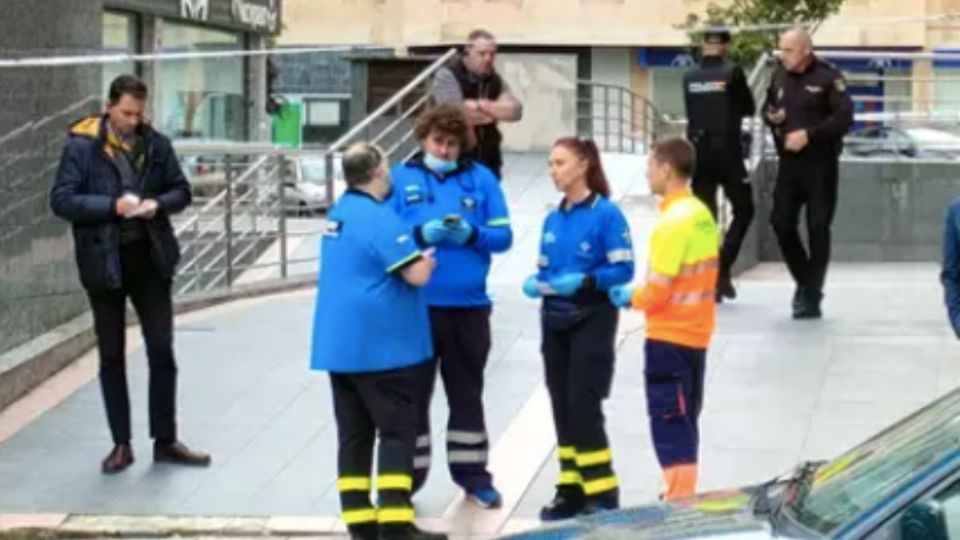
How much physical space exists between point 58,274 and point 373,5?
32.1 metres

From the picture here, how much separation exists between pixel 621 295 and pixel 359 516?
1332mm

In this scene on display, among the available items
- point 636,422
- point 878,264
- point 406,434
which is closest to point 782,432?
point 636,422

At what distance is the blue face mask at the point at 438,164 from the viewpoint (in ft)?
27.1

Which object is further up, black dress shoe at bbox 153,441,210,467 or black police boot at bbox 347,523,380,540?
black dress shoe at bbox 153,441,210,467

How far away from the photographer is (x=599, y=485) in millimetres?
8078

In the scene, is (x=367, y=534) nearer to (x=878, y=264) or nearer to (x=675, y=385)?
(x=675, y=385)

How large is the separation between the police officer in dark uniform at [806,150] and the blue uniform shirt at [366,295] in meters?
5.19

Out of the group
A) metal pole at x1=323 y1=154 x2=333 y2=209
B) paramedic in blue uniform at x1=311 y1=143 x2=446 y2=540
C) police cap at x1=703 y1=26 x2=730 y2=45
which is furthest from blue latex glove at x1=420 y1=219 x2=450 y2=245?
metal pole at x1=323 y1=154 x2=333 y2=209

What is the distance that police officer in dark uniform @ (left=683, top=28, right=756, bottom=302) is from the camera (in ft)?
41.6

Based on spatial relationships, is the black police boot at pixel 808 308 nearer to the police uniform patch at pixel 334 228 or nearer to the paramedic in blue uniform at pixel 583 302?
the paramedic in blue uniform at pixel 583 302

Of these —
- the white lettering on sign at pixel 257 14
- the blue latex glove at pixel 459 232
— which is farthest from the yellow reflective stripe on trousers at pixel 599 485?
the white lettering on sign at pixel 257 14

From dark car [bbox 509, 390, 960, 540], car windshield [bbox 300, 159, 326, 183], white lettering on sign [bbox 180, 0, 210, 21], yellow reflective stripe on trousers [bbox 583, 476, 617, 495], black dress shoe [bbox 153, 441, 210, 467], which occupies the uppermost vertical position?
white lettering on sign [bbox 180, 0, 210, 21]

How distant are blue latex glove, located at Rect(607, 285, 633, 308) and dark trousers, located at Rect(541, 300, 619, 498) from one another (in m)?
0.15

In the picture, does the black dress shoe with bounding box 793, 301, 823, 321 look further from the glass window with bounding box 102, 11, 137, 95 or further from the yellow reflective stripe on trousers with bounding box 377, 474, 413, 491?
the glass window with bounding box 102, 11, 137, 95
